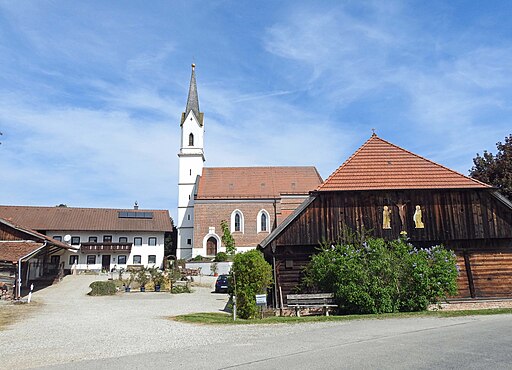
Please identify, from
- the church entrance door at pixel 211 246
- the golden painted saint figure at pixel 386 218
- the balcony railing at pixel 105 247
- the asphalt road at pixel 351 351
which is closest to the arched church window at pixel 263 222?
the church entrance door at pixel 211 246

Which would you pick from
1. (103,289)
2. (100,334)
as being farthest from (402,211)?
(103,289)

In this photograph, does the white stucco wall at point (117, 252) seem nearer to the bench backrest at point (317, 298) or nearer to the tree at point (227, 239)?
the tree at point (227, 239)

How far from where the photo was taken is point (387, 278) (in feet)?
53.6

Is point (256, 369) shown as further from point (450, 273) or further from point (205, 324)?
point (450, 273)

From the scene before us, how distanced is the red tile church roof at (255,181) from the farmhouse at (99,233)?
7633 mm

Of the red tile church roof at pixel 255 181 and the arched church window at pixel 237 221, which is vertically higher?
the red tile church roof at pixel 255 181

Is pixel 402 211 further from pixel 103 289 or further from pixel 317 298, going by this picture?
pixel 103 289

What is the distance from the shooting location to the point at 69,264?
Answer: 49.6m

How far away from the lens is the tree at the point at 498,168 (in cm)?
2909

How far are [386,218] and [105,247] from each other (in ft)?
128

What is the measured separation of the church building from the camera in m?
53.9

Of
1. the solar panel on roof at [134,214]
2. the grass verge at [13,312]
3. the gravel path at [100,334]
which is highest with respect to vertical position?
the solar panel on roof at [134,214]

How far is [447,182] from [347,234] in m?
5.55

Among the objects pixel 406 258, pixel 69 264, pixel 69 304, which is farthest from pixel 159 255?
pixel 406 258
